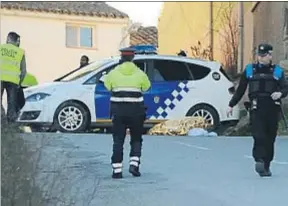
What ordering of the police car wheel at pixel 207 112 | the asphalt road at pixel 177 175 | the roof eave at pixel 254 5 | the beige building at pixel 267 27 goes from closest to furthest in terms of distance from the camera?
the asphalt road at pixel 177 175
the police car wheel at pixel 207 112
the beige building at pixel 267 27
the roof eave at pixel 254 5

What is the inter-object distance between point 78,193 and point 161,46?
126 ft

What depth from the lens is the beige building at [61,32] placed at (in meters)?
39.2

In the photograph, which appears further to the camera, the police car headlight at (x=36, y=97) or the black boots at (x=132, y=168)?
the police car headlight at (x=36, y=97)

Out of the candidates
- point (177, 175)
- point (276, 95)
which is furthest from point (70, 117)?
point (276, 95)

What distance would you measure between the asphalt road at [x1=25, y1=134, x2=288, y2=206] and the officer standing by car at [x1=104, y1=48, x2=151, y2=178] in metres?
0.32

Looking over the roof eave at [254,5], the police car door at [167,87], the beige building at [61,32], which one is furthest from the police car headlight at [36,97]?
the beige building at [61,32]

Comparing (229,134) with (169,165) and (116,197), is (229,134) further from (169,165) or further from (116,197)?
(116,197)

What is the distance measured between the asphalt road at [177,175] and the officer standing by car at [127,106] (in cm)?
32

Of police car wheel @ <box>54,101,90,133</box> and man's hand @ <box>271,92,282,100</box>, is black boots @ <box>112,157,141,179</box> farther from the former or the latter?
police car wheel @ <box>54,101,90,133</box>

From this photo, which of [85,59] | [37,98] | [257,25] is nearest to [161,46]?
[257,25]

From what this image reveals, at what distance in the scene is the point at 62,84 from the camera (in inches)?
688

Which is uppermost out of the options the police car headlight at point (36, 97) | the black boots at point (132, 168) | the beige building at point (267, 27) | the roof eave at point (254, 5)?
the roof eave at point (254, 5)

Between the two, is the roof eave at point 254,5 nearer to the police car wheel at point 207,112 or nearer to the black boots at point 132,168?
the police car wheel at point 207,112

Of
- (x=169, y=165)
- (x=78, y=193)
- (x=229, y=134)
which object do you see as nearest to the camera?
(x=78, y=193)
